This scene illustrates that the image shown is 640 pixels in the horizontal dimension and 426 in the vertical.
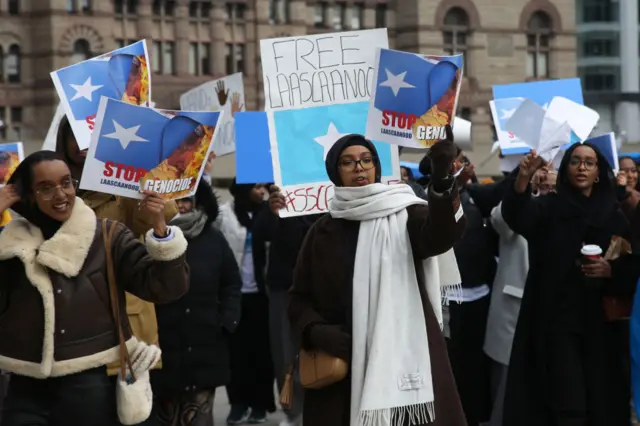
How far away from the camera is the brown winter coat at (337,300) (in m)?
4.93

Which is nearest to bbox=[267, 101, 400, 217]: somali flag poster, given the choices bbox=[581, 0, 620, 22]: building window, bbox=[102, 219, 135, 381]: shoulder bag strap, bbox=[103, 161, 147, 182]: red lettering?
bbox=[103, 161, 147, 182]: red lettering

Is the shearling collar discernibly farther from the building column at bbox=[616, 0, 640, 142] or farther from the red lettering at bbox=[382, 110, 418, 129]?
the building column at bbox=[616, 0, 640, 142]

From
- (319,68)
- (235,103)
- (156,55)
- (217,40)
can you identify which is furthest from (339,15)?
(319,68)

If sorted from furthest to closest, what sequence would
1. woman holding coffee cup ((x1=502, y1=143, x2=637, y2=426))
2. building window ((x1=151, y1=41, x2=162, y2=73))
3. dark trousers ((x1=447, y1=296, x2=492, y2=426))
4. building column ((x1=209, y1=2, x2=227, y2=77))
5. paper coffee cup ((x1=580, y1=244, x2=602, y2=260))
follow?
building column ((x1=209, y1=2, x2=227, y2=77)), building window ((x1=151, y1=41, x2=162, y2=73)), dark trousers ((x1=447, y1=296, x2=492, y2=426)), woman holding coffee cup ((x1=502, y1=143, x2=637, y2=426)), paper coffee cup ((x1=580, y1=244, x2=602, y2=260))

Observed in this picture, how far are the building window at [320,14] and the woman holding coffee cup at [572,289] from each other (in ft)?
77.9

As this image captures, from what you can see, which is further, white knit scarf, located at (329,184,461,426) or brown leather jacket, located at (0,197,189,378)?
white knit scarf, located at (329,184,461,426)

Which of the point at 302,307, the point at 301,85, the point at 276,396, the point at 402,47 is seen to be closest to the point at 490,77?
the point at 402,47

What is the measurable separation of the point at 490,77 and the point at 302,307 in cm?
2845

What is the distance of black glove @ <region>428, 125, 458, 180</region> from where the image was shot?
457 cm

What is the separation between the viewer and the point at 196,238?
7.30m

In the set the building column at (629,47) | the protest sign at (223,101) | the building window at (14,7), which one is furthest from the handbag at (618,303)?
the building column at (629,47)

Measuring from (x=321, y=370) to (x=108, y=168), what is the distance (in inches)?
40.2

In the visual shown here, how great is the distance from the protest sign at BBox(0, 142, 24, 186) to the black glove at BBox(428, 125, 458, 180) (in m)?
2.96

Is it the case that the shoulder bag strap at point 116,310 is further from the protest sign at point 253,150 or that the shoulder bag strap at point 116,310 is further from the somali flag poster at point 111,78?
the protest sign at point 253,150
